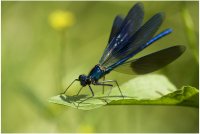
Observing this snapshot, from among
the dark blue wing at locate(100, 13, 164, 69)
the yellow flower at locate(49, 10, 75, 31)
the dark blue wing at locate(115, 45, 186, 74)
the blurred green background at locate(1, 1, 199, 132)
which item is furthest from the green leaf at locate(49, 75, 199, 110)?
the yellow flower at locate(49, 10, 75, 31)

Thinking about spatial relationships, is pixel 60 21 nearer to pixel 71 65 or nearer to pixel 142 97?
pixel 71 65

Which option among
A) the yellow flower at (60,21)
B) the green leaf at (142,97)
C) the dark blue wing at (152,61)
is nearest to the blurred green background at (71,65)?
the yellow flower at (60,21)

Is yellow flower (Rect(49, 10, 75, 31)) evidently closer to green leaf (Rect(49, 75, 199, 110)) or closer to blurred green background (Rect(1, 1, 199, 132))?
blurred green background (Rect(1, 1, 199, 132))

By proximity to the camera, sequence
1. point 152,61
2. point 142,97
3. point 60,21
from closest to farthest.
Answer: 1. point 142,97
2. point 152,61
3. point 60,21

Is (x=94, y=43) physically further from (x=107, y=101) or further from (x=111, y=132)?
(x=107, y=101)

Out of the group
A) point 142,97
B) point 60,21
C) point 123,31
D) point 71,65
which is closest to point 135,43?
point 123,31

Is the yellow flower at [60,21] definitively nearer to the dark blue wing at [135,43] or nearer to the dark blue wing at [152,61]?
the dark blue wing at [135,43]
